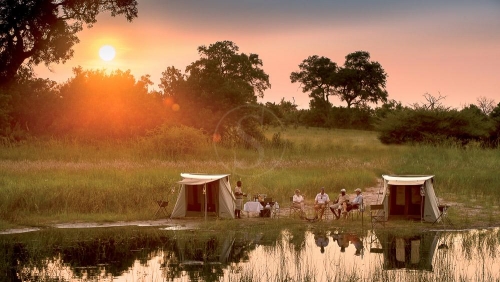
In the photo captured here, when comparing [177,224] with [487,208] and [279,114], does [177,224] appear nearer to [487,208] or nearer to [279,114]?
[487,208]

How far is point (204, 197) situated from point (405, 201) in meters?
8.02

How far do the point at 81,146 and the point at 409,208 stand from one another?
25.2m

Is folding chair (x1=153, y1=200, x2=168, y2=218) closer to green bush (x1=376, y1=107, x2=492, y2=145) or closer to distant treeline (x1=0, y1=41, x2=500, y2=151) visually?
distant treeline (x1=0, y1=41, x2=500, y2=151)

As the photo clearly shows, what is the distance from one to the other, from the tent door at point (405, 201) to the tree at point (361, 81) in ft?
206

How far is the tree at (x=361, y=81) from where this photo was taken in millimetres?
91625

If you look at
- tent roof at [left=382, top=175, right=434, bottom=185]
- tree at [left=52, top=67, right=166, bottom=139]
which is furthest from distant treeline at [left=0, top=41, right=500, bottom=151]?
tent roof at [left=382, top=175, right=434, bottom=185]

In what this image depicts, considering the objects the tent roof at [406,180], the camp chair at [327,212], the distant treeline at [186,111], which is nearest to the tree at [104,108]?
the distant treeline at [186,111]

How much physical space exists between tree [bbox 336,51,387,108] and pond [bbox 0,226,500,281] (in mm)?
65814

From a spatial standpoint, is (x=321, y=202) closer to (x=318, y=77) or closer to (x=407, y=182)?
(x=407, y=182)

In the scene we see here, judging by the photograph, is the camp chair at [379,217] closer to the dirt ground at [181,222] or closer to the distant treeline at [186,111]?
the dirt ground at [181,222]

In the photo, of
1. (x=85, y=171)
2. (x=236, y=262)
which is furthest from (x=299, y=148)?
(x=236, y=262)

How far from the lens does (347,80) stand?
91.9 meters

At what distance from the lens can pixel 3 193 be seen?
3042 centimetres

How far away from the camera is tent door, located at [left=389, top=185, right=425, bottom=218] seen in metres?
28.9
